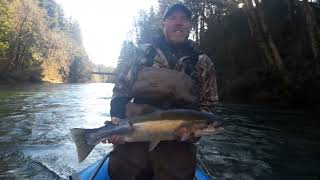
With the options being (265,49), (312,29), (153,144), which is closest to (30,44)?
(265,49)

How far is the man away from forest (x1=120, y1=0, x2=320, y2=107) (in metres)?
13.1

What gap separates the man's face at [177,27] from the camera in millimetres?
4113

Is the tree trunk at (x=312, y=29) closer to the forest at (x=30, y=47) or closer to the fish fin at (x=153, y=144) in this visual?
the fish fin at (x=153, y=144)

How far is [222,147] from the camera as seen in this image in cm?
1130

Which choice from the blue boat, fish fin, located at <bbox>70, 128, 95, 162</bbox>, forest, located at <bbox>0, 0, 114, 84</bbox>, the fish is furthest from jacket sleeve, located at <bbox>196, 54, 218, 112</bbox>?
forest, located at <bbox>0, 0, 114, 84</bbox>

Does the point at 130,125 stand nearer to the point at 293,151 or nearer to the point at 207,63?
the point at 207,63

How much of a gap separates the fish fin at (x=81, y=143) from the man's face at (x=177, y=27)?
1.22m

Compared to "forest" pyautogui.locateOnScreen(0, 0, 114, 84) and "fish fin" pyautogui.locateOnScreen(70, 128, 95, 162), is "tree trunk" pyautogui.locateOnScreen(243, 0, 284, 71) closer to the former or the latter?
"fish fin" pyautogui.locateOnScreen(70, 128, 95, 162)

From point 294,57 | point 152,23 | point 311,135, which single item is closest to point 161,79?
point 311,135

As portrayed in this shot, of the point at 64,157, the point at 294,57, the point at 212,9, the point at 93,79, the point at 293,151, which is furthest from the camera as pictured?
the point at 93,79

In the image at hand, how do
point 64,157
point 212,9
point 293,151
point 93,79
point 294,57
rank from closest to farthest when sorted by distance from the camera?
point 64,157 < point 293,151 < point 294,57 < point 212,9 < point 93,79

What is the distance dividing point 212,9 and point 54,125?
2692 centimetres

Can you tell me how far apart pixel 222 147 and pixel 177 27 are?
7.61 metres

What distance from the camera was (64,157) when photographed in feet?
31.4
